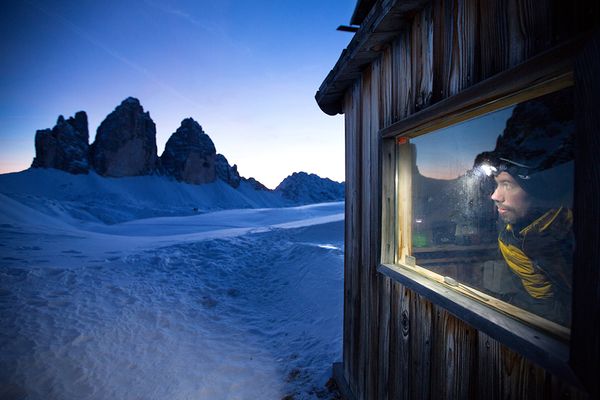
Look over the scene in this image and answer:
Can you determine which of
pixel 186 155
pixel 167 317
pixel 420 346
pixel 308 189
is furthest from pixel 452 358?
pixel 308 189

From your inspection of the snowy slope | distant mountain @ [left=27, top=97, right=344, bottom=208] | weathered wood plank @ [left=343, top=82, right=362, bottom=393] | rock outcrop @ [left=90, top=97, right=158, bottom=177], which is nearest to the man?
weathered wood plank @ [left=343, top=82, right=362, bottom=393]

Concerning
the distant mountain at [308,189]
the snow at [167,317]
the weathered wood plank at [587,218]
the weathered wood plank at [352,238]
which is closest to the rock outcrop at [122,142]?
the snow at [167,317]

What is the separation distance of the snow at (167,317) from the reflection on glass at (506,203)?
2.86 m

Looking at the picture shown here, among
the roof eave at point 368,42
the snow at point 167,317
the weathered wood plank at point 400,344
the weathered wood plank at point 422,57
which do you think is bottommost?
the snow at point 167,317

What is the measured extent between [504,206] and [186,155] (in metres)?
80.3

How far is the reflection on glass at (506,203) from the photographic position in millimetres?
1180

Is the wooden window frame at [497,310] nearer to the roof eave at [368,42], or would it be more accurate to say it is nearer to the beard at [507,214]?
the beard at [507,214]

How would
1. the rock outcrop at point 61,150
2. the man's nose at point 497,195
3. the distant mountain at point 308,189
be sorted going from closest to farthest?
the man's nose at point 497,195, the rock outcrop at point 61,150, the distant mountain at point 308,189

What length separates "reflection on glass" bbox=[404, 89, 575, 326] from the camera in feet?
3.87

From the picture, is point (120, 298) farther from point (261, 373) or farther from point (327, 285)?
point (327, 285)

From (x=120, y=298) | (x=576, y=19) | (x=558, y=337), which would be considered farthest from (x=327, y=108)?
(x=120, y=298)

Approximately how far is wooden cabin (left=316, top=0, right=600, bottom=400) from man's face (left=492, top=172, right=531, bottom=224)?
15mm

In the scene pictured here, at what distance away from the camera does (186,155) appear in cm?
7481

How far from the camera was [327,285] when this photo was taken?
22.2 ft
